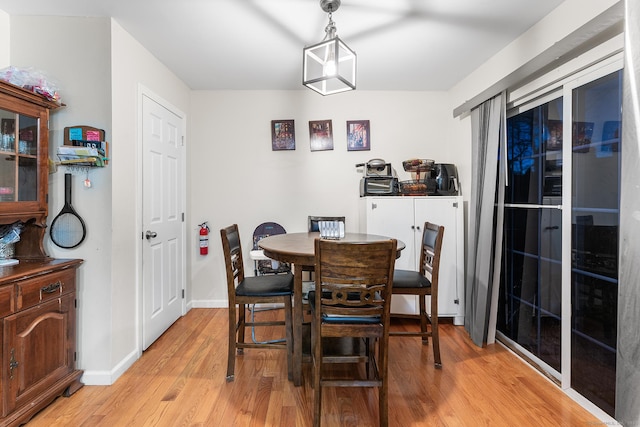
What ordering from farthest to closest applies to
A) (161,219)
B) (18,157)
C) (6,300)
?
(161,219) < (18,157) < (6,300)

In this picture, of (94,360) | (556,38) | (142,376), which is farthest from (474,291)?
(94,360)

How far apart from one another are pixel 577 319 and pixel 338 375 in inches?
61.3

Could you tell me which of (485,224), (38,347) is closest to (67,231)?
(38,347)

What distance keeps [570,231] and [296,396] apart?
6.56 ft

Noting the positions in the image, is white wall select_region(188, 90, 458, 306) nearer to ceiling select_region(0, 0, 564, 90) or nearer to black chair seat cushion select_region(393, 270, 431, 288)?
ceiling select_region(0, 0, 564, 90)

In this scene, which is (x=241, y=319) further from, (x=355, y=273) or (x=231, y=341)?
(x=355, y=273)

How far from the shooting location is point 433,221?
9.75 feet

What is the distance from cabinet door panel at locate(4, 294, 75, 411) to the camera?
1.58m

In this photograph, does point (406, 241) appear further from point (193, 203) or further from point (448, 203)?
point (193, 203)

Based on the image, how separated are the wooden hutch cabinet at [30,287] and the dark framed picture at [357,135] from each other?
253 cm

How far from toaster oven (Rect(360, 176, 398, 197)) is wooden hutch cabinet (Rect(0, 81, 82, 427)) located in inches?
93.6

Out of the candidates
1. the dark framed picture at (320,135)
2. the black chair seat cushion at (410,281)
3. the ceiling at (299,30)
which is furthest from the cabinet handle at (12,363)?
the dark framed picture at (320,135)

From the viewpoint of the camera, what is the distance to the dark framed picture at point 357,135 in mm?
3479

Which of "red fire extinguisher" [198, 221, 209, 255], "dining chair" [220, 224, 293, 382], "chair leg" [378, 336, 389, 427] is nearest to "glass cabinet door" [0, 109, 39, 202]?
"dining chair" [220, 224, 293, 382]
